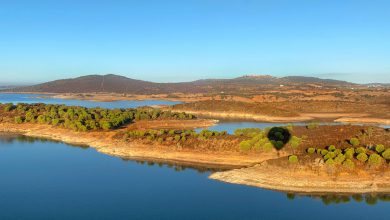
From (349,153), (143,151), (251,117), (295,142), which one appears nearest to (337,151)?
(349,153)

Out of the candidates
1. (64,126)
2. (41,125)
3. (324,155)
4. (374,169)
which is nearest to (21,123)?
(41,125)

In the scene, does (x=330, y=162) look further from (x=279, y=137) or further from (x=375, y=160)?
(x=279, y=137)

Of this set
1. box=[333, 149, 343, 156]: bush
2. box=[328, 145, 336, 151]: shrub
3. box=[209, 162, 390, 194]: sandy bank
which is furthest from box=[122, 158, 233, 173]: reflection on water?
box=[333, 149, 343, 156]: bush

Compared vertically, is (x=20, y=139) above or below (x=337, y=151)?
below

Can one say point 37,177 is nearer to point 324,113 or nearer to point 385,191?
point 385,191

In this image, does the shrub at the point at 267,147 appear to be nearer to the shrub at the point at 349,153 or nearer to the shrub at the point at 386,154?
→ the shrub at the point at 349,153

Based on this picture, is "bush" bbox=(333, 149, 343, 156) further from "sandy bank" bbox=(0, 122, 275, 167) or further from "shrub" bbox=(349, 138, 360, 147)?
"sandy bank" bbox=(0, 122, 275, 167)
